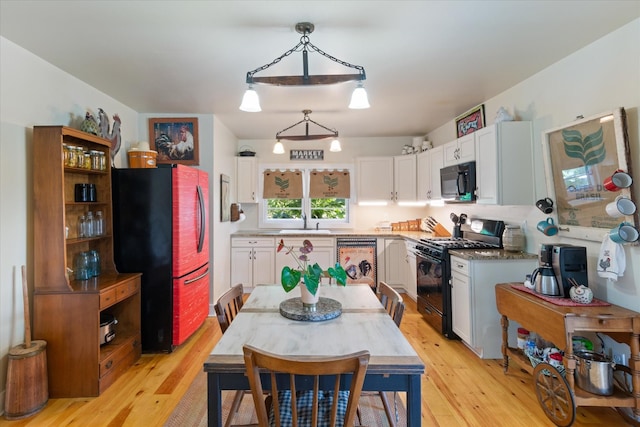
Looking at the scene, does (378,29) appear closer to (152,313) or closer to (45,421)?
(152,313)

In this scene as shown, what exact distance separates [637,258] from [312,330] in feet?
6.85

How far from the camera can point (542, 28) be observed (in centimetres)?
200

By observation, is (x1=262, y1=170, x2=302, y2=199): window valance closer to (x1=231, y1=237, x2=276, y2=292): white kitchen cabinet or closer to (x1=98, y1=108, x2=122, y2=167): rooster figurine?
(x1=231, y1=237, x2=276, y2=292): white kitchen cabinet

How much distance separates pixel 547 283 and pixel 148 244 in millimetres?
3282

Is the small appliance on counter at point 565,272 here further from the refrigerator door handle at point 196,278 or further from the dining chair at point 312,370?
the refrigerator door handle at point 196,278

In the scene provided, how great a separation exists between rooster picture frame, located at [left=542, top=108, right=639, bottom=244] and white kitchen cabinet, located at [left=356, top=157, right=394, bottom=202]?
101 inches

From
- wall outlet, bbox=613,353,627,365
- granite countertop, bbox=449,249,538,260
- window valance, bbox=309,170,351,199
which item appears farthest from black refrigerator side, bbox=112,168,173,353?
wall outlet, bbox=613,353,627,365

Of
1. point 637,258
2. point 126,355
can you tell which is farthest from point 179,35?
point 637,258

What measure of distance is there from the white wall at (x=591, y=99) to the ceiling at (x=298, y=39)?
0.33ft

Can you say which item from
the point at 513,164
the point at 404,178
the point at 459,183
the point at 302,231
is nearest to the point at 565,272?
the point at 513,164

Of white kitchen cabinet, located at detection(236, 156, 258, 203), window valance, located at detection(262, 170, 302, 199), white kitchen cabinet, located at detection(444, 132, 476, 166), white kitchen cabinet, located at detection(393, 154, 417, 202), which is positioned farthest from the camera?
window valance, located at detection(262, 170, 302, 199)

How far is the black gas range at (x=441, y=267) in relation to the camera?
3.14 meters

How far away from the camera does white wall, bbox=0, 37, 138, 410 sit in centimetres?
210

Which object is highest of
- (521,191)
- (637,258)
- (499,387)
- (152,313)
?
(521,191)
